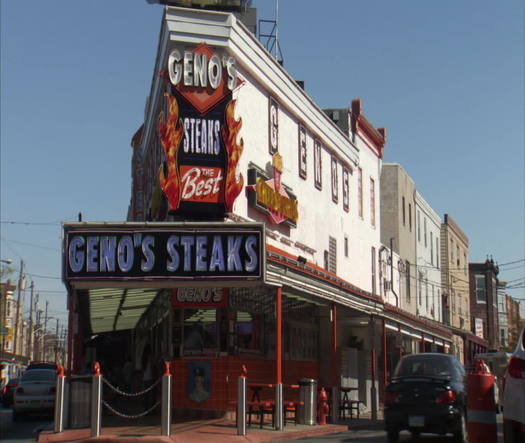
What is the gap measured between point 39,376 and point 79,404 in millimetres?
9246

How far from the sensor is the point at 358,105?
38.1 m

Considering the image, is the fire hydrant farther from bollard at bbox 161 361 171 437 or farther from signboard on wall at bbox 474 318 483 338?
signboard on wall at bbox 474 318 483 338

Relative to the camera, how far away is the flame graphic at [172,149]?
2164 cm

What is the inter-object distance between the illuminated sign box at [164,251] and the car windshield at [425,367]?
3.72 m

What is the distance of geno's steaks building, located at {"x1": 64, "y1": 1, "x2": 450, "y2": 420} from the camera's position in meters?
18.5

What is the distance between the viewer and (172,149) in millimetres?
21906

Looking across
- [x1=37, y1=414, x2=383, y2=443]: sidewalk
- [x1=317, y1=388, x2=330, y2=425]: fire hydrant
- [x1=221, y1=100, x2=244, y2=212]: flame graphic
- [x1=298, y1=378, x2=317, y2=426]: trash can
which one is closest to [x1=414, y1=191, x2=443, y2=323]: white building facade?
[x1=317, y1=388, x2=330, y2=425]: fire hydrant

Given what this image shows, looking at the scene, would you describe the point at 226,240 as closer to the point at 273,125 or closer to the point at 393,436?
the point at 393,436

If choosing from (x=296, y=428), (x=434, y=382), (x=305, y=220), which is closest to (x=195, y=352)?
(x=296, y=428)

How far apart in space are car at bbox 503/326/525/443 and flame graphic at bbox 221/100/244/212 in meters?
13.9

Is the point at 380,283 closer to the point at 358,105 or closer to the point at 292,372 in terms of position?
the point at 358,105

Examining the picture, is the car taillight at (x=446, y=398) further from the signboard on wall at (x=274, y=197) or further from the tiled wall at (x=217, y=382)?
the signboard on wall at (x=274, y=197)

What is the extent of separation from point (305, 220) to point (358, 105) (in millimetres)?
10614

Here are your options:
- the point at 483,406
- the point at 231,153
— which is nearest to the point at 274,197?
the point at 231,153
